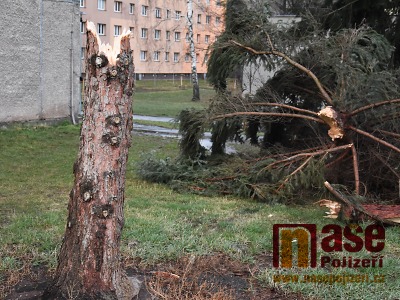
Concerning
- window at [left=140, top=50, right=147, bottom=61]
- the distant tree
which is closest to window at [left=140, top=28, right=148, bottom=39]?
window at [left=140, top=50, right=147, bottom=61]

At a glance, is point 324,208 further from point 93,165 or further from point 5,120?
point 5,120

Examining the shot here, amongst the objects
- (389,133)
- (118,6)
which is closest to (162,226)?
(389,133)

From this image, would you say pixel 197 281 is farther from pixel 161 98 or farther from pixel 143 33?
pixel 143 33

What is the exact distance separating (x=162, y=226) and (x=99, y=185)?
222cm

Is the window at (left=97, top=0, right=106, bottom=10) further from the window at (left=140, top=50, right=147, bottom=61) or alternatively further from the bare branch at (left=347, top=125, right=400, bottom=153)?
the bare branch at (left=347, top=125, right=400, bottom=153)

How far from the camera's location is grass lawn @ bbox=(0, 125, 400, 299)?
4.51 meters

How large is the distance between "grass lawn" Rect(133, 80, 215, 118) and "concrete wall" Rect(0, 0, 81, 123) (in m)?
9.10

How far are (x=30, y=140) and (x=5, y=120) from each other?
126 centimetres

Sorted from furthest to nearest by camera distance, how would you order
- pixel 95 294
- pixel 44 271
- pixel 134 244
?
pixel 134 244, pixel 44 271, pixel 95 294

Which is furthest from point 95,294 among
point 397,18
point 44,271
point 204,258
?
point 397,18

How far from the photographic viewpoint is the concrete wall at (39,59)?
13.7 meters

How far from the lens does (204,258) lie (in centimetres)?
486

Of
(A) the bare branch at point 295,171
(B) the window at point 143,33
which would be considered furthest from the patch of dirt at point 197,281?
(B) the window at point 143,33

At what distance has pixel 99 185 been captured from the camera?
3.72m
